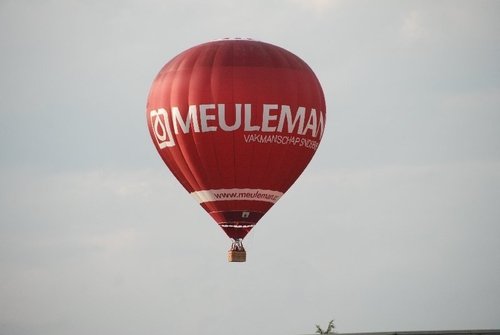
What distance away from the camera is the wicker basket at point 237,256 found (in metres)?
69.5

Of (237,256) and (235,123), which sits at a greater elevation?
(235,123)

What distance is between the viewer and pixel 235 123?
68438mm

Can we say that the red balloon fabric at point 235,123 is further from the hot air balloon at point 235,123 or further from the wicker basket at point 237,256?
the wicker basket at point 237,256

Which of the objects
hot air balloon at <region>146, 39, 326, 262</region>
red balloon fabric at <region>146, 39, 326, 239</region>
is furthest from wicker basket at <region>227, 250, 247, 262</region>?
red balloon fabric at <region>146, 39, 326, 239</region>

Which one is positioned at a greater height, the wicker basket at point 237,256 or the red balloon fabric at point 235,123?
the red balloon fabric at point 235,123

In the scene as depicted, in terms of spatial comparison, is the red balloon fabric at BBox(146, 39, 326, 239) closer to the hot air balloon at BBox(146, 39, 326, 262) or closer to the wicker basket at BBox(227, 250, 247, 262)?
the hot air balloon at BBox(146, 39, 326, 262)

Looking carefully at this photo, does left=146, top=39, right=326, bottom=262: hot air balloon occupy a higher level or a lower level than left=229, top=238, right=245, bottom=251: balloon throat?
higher

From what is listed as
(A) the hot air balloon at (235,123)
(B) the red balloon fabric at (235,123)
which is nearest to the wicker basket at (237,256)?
(A) the hot air balloon at (235,123)

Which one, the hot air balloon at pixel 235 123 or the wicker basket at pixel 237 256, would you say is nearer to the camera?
the hot air balloon at pixel 235 123

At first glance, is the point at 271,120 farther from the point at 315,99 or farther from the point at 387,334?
the point at 387,334

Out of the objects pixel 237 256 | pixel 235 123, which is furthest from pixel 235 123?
pixel 237 256

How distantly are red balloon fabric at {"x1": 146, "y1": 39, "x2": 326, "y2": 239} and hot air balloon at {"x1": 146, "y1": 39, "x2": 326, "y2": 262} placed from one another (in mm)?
42

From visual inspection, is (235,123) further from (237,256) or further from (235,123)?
(237,256)

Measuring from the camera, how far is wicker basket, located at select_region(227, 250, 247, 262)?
228ft
